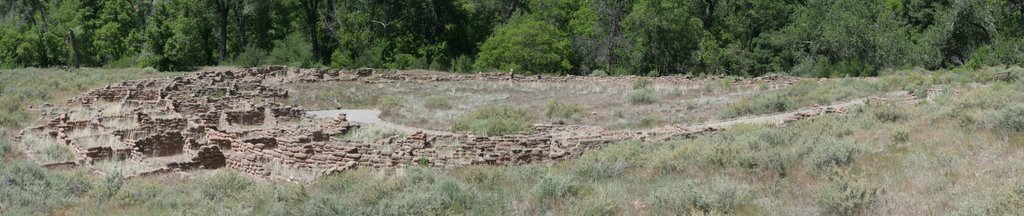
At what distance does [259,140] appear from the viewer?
14039 millimetres

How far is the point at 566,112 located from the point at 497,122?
3596 mm

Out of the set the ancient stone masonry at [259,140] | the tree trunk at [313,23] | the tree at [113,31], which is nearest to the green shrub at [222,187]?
the ancient stone masonry at [259,140]

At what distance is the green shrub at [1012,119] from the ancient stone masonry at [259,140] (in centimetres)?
496

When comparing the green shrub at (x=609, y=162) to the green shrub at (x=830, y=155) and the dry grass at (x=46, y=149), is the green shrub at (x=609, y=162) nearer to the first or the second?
the green shrub at (x=830, y=155)

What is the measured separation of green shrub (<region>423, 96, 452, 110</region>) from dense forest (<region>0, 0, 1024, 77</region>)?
14.5 m

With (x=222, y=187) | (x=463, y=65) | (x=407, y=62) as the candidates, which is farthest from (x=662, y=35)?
(x=222, y=187)

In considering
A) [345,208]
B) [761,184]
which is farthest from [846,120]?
[345,208]

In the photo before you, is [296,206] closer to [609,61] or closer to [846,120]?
[846,120]

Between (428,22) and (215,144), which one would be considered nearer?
(215,144)

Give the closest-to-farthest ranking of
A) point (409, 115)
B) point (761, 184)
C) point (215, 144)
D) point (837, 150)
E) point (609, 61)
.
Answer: point (761, 184)
point (837, 150)
point (215, 144)
point (409, 115)
point (609, 61)

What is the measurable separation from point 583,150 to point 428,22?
115ft

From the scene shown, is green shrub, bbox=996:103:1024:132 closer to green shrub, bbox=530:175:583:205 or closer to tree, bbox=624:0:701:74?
green shrub, bbox=530:175:583:205

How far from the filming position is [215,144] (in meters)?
14.2

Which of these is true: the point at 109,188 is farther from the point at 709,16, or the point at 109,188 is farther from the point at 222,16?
the point at 709,16
